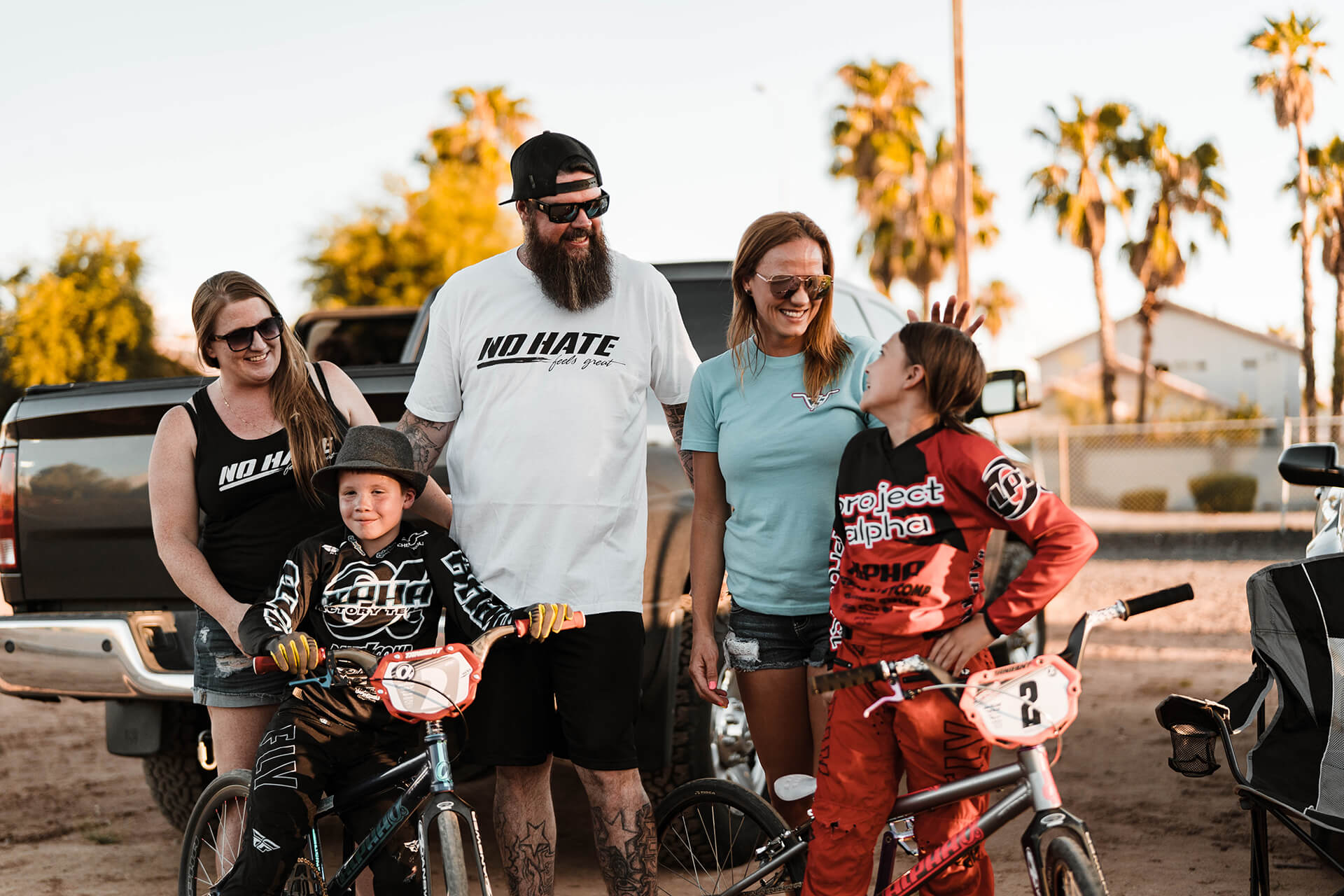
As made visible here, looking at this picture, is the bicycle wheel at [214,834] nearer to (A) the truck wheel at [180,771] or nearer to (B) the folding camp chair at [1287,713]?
(A) the truck wheel at [180,771]

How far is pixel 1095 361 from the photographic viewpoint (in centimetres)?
6169

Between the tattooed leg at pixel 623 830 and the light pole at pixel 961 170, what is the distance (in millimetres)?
13200

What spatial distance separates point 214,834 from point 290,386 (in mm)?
1284

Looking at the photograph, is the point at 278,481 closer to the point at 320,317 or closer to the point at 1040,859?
the point at 1040,859

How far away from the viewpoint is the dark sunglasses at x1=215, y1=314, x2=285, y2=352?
3264 mm

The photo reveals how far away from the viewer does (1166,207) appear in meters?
31.3

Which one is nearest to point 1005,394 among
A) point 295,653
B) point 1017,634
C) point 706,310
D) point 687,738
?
point 1017,634

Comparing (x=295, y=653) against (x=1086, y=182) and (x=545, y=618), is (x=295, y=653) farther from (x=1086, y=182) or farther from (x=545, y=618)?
(x=1086, y=182)

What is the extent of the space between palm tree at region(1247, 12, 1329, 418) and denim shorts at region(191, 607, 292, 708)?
97.5ft

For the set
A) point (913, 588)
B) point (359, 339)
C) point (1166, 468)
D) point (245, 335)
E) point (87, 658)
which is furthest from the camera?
point (1166, 468)

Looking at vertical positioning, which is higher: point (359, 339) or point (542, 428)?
point (359, 339)

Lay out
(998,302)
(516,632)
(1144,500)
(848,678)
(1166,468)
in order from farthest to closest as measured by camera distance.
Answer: (998,302) < (1166,468) < (1144,500) < (516,632) < (848,678)

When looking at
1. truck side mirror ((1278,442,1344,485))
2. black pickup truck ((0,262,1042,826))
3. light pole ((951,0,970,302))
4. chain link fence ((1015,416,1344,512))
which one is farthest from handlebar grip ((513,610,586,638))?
chain link fence ((1015,416,1344,512))

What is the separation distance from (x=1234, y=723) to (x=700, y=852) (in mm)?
1433
